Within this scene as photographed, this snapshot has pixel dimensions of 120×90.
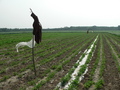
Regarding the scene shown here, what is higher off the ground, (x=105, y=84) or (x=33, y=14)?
(x=33, y=14)

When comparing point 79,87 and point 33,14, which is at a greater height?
point 33,14

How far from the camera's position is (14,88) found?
5.29 meters

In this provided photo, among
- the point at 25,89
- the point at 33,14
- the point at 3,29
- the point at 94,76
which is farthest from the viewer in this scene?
the point at 3,29

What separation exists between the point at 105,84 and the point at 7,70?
5.12m

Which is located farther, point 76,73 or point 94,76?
point 76,73

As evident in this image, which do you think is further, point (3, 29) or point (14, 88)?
point (3, 29)

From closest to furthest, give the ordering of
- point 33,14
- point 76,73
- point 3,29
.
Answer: point 33,14, point 76,73, point 3,29

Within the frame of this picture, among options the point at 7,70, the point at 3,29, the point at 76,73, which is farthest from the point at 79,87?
the point at 3,29

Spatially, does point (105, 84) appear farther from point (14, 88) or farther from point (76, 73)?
point (14, 88)

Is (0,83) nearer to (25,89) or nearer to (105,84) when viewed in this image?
(25,89)

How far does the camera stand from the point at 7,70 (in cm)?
753

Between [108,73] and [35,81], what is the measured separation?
3751 mm

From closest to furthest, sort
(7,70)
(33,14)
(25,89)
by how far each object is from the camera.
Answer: (25,89) < (33,14) < (7,70)

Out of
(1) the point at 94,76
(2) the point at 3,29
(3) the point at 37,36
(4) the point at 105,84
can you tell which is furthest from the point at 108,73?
(2) the point at 3,29
